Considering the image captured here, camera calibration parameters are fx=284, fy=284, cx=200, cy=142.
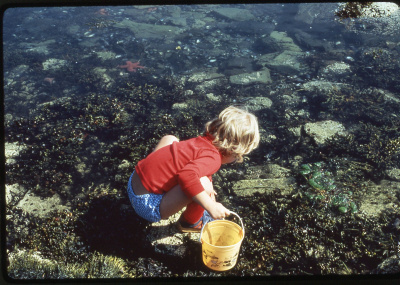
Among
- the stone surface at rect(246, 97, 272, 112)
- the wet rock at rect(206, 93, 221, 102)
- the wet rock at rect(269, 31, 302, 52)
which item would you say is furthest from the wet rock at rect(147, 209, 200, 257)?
the wet rock at rect(269, 31, 302, 52)

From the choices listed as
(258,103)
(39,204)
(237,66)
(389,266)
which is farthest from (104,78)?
(389,266)

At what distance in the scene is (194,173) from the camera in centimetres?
290

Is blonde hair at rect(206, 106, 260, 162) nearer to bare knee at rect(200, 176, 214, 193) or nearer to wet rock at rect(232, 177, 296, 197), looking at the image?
bare knee at rect(200, 176, 214, 193)

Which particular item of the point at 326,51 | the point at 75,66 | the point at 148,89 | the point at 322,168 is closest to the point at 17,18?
the point at 75,66

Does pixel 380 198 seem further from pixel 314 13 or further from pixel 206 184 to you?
pixel 314 13

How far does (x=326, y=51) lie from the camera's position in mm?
9844

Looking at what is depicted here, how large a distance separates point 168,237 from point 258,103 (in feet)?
13.6

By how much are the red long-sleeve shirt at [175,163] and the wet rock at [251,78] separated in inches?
196

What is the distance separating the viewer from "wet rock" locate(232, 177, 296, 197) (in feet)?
14.3

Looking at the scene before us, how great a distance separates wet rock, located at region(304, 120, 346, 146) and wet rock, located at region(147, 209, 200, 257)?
120 inches

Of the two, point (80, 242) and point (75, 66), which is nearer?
point (80, 242)

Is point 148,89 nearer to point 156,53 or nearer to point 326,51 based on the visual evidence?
point 156,53

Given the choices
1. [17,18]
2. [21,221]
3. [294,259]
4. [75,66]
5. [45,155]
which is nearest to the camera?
[294,259]

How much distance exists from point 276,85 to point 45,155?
227 inches
